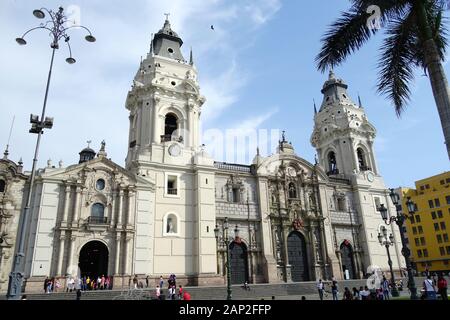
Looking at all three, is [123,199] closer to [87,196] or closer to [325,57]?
[87,196]

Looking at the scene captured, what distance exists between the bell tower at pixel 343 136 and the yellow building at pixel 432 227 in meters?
16.2

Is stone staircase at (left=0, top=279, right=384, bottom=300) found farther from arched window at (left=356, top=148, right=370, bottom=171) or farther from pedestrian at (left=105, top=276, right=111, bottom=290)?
arched window at (left=356, top=148, right=370, bottom=171)

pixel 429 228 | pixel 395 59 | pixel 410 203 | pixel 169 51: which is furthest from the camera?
pixel 429 228

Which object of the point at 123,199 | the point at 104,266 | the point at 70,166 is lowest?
the point at 104,266

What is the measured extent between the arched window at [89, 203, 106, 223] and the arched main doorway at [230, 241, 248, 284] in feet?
37.1

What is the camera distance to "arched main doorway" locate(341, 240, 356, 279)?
119 feet

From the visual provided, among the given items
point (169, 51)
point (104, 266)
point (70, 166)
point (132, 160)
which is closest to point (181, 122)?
point (132, 160)

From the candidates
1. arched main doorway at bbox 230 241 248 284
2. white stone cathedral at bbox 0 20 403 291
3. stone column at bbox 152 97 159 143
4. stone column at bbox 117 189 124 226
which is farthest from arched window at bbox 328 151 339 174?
stone column at bbox 117 189 124 226

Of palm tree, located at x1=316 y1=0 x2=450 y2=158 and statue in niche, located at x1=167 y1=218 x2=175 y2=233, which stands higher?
palm tree, located at x1=316 y1=0 x2=450 y2=158

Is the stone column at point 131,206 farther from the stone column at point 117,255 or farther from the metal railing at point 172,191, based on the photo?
the metal railing at point 172,191

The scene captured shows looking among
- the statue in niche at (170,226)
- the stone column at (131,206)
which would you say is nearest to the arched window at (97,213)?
the stone column at (131,206)

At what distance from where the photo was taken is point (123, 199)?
92.6 feet

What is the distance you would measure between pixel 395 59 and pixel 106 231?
22.8 metres

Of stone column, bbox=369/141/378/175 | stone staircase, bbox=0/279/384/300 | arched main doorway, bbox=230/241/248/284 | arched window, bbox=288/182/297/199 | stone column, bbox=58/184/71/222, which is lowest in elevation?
stone staircase, bbox=0/279/384/300
